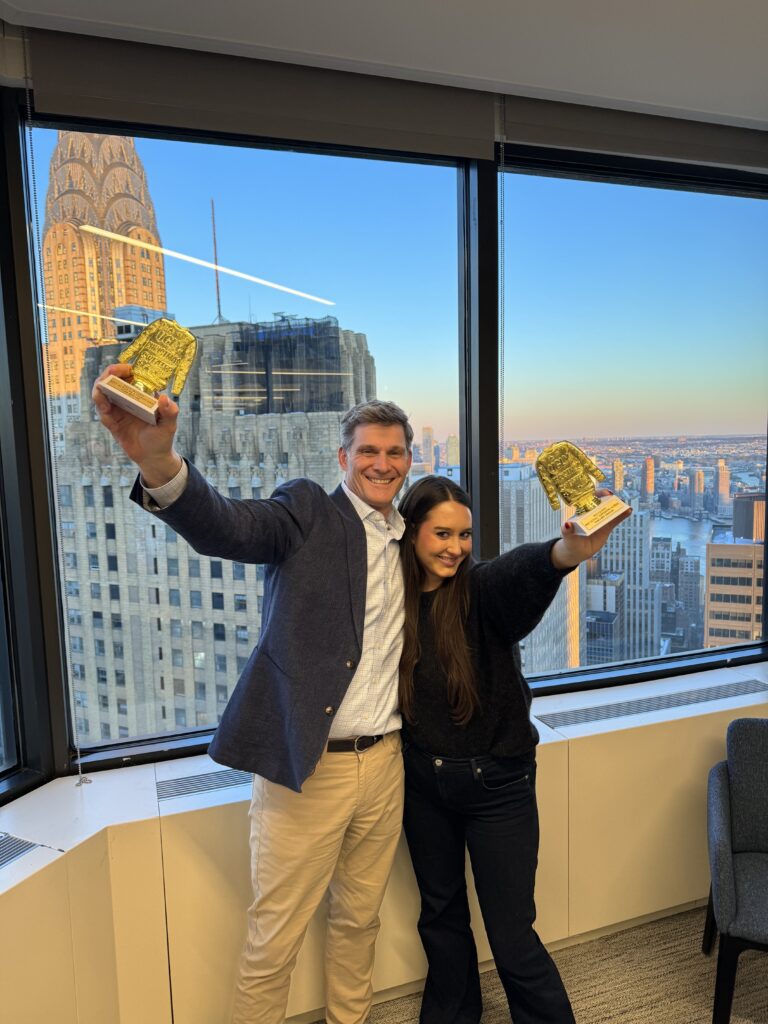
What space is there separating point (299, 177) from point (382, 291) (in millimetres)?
433

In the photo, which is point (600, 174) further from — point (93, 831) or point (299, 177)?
point (93, 831)

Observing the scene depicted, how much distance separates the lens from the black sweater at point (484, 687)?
1701 millimetres

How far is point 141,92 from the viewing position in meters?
1.92

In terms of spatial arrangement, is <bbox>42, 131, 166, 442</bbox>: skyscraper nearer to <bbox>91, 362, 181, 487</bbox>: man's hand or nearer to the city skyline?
the city skyline

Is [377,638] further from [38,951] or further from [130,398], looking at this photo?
[38,951]

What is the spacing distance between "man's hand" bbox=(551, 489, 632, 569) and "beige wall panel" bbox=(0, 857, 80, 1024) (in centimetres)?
133

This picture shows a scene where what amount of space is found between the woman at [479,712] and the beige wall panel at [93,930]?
797 millimetres

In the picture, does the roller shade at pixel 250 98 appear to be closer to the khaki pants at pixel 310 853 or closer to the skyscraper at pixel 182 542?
the skyscraper at pixel 182 542

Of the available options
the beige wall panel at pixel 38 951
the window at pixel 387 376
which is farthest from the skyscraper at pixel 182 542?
the beige wall panel at pixel 38 951

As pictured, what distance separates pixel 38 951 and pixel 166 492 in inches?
43.3

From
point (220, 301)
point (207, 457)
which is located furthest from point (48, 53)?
point (207, 457)

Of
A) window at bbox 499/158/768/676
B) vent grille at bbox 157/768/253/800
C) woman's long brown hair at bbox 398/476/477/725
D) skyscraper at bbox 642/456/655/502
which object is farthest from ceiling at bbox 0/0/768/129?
vent grille at bbox 157/768/253/800

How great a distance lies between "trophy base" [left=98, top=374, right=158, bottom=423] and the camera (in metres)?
1.25

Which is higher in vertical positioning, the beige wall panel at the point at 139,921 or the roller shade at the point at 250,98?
the roller shade at the point at 250,98
